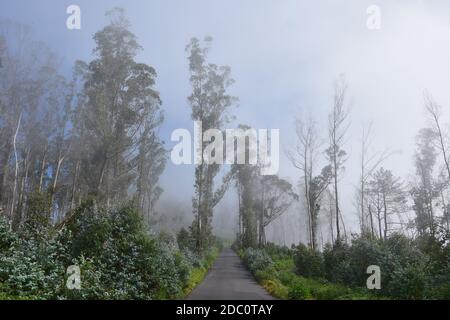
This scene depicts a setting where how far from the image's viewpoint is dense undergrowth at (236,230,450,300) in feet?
29.7

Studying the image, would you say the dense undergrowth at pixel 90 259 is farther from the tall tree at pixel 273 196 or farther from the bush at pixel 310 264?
the tall tree at pixel 273 196

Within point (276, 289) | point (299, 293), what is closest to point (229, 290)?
point (276, 289)

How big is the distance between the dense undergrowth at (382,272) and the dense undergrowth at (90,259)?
420 cm

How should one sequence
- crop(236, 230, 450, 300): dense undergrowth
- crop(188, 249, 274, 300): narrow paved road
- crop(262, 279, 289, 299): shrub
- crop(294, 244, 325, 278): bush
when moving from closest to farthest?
crop(236, 230, 450, 300): dense undergrowth < crop(188, 249, 274, 300): narrow paved road < crop(262, 279, 289, 299): shrub < crop(294, 244, 325, 278): bush

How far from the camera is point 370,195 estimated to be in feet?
116

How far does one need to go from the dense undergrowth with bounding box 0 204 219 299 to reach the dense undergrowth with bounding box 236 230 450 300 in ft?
13.8

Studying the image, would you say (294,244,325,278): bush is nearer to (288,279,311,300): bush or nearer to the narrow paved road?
the narrow paved road

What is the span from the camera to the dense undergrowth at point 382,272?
904 cm

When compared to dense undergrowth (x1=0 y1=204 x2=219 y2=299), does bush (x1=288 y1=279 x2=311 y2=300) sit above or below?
below

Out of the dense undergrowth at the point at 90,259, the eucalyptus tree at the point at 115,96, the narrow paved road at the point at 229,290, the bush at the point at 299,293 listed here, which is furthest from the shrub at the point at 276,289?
the eucalyptus tree at the point at 115,96

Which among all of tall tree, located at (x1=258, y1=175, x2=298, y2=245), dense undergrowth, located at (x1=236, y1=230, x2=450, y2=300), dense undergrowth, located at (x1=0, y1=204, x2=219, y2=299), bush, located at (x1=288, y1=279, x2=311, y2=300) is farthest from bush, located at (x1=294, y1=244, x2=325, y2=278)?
tall tree, located at (x1=258, y1=175, x2=298, y2=245)
